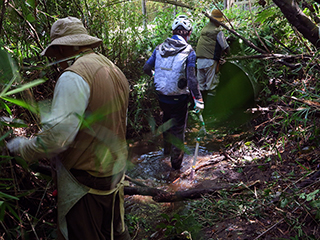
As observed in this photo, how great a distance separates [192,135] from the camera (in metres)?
6.63

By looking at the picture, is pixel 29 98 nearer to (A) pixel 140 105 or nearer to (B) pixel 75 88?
(B) pixel 75 88

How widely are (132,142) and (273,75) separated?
3.09m

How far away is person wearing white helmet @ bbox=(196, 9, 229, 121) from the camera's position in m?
6.06

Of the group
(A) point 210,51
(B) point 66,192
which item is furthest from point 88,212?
(A) point 210,51

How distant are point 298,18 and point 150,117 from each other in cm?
401

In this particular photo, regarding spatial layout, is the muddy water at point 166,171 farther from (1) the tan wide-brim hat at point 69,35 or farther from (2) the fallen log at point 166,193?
(1) the tan wide-brim hat at point 69,35

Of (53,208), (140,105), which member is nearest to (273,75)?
(140,105)

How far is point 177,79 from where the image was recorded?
15.2 feet

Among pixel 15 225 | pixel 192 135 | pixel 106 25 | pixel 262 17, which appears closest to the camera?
pixel 15 225

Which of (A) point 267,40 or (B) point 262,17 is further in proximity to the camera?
(A) point 267,40

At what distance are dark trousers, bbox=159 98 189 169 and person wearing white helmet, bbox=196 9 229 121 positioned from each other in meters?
1.80

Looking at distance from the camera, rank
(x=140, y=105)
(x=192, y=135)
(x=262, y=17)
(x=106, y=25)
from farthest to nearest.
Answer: (x=192, y=135) → (x=140, y=105) → (x=106, y=25) → (x=262, y=17)

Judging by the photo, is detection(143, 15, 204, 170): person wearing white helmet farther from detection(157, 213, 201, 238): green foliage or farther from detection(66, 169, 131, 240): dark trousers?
detection(66, 169, 131, 240): dark trousers

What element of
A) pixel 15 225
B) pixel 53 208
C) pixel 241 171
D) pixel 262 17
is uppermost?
pixel 262 17
